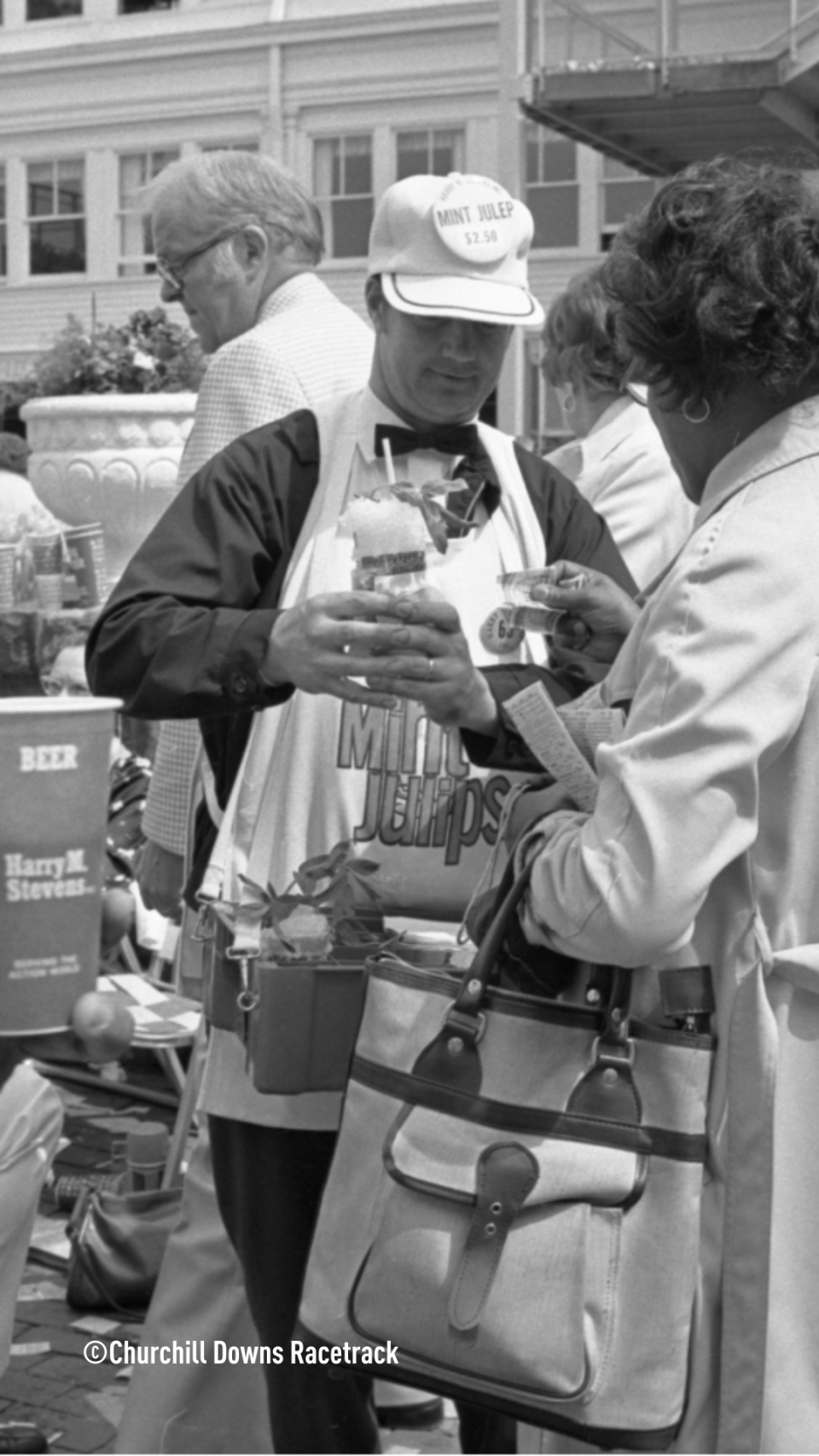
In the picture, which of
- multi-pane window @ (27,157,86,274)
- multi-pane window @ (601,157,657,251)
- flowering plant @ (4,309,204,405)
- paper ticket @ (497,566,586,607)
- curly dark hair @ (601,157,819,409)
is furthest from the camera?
multi-pane window @ (27,157,86,274)

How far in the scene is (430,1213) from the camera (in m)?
1.74

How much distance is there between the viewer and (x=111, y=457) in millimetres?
6379

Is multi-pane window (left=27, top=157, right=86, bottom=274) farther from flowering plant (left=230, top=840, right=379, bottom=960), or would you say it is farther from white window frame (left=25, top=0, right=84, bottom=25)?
flowering plant (left=230, top=840, right=379, bottom=960)

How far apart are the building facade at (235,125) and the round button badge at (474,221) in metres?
19.6

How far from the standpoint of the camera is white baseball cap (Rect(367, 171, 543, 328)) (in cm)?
252

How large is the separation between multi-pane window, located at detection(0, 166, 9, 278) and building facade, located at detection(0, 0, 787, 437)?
0.10 feet

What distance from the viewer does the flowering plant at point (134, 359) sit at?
20.6 feet

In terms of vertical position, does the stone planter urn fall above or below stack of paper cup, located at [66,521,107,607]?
above

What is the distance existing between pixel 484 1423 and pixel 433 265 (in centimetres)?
163

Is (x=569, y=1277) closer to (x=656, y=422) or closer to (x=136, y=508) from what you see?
(x=656, y=422)

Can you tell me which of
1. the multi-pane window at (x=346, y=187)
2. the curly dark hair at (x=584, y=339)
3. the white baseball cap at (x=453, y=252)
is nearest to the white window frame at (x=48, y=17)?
the multi-pane window at (x=346, y=187)

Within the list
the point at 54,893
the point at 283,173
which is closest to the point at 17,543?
the point at 283,173

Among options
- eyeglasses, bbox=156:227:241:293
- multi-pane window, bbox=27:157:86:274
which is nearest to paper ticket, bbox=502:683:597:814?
eyeglasses, bbox=156:227:241:293

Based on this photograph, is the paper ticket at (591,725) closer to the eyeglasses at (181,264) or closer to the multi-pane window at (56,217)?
the eyeglasses at (181,264)
